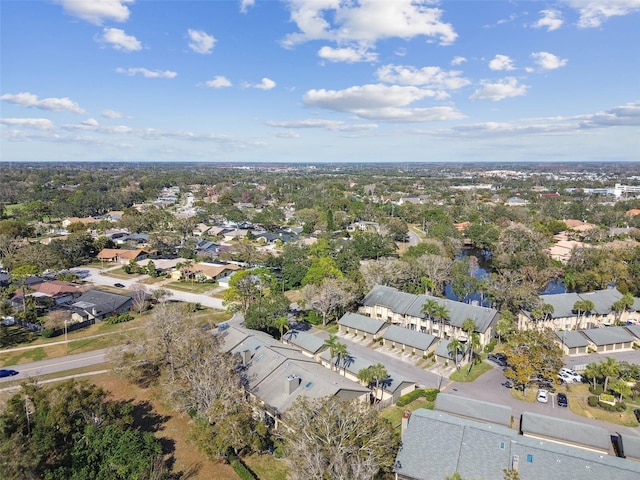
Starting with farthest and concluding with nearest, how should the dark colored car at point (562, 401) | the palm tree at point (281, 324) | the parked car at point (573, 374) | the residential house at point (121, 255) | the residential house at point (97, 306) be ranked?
the residential house at point (121, 255) < the residential house at point (97, 306) < the palm tree at point (281, 324) < the parked car at point (573, 374) < the dark colored car at point (562, 401)

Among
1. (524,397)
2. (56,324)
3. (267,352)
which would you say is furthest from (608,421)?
(56,324)

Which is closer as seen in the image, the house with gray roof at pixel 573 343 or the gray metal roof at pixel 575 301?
the house with gray roof at pixel 573 343

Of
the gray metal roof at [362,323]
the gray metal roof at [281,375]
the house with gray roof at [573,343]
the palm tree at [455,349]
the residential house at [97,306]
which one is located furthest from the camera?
the residential house at [97,306]

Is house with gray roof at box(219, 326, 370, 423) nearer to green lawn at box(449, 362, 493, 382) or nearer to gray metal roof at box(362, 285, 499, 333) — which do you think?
green lawn at box(449, 362, 493, 382)

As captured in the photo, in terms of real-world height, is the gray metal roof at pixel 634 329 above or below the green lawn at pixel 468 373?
above

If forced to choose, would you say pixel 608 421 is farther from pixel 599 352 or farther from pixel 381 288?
pixel 381 288

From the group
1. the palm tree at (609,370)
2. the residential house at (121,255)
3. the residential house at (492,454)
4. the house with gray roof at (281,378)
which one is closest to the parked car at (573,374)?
the palm tree at (609,370)

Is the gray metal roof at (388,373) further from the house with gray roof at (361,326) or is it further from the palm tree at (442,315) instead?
the palm tree at (442,315)

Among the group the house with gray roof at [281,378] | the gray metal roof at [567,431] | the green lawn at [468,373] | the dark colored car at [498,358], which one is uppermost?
the house with gray roof at [281,378]
